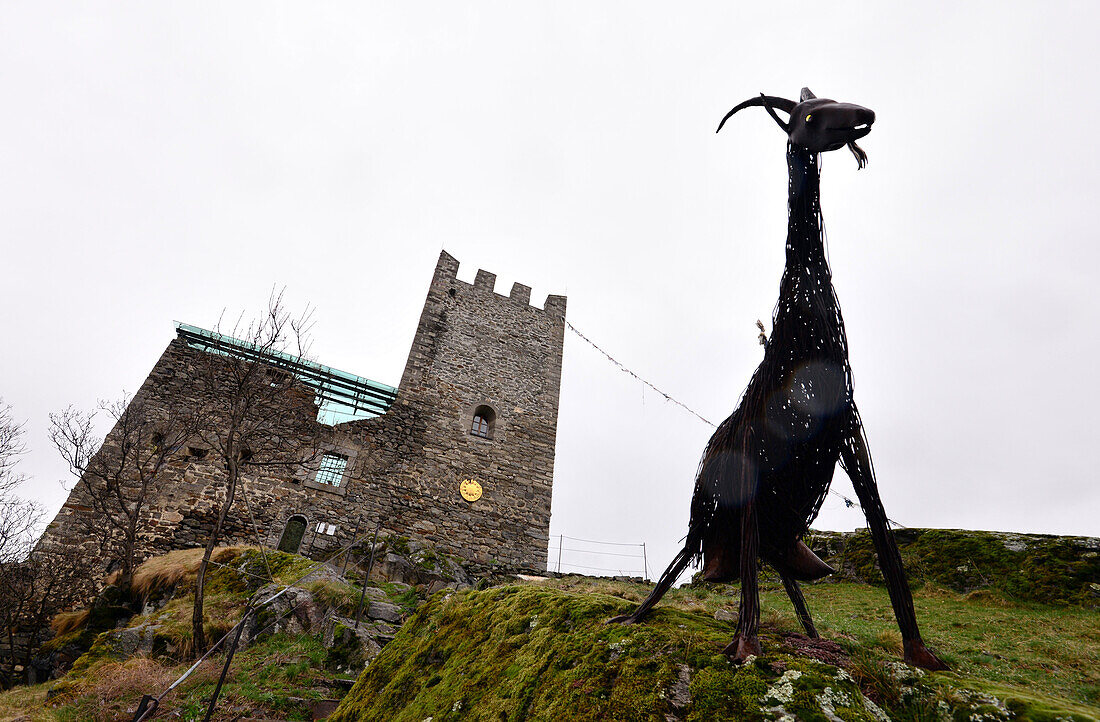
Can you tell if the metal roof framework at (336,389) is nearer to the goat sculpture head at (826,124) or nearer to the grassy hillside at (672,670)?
the grassy hillside at (672,670)

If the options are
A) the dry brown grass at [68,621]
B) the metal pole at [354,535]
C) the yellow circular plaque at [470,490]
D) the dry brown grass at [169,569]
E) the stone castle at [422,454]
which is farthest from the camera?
the yellow circular plaque at [470,490]

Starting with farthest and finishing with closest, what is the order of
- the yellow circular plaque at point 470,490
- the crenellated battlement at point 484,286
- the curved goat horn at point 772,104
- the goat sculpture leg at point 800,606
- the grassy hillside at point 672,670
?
1. the crenellated battlement at point 484,286
2. the yellow circular plaque at point 470,490
3. the curved goat horn at point 772,104
4. the goat sculpture leg at point 800,606
5. the grassy hillside at point 672,670

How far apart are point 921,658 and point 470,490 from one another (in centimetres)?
1305

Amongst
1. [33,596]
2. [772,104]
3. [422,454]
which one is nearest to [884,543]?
[772,104]

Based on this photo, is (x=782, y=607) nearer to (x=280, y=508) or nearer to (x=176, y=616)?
(x=176, y=616)

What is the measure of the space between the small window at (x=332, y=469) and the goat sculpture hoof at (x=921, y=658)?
13.1m

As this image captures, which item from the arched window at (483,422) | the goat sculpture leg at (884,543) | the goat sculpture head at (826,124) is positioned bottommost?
the goat sculpture leg at (884,543)

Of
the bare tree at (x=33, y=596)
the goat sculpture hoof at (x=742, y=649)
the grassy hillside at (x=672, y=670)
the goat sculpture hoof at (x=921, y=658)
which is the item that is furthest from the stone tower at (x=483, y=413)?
the goat sculpture hoof at (x=921, y=658)

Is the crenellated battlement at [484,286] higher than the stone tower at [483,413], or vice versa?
the crenellated battlement at [484,286]

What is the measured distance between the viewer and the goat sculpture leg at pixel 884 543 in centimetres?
208

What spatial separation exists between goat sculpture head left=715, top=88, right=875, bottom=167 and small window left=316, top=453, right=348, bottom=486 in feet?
42.6

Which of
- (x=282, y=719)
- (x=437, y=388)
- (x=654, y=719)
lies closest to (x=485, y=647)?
(x=654, y=719)

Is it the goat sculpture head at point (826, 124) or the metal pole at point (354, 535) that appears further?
the metal pole at point (354, 535)

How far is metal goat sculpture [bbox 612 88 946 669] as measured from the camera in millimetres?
2580
